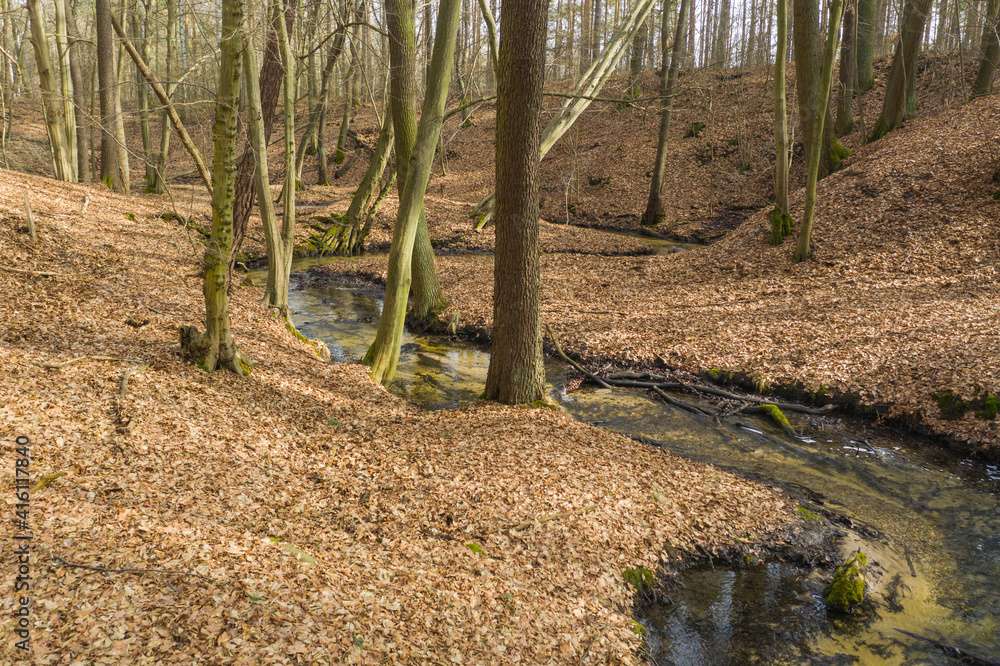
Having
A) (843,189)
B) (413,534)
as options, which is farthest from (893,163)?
(413,534)

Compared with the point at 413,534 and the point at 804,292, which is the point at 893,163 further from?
the point at 413,534

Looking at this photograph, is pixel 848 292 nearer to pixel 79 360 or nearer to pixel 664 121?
pixel 664 121

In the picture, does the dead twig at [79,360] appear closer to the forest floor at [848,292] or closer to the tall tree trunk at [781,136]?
the forest floor at [848,292]

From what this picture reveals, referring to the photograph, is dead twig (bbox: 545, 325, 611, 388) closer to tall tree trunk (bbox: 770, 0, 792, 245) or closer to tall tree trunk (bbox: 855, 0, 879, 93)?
tall tree trunk (bbox: 770, 0, 792, 245)

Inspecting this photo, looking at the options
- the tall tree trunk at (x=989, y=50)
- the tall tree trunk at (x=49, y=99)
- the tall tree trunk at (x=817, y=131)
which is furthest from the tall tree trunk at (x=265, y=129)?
the tall tree trunk at (x=989, y=50)

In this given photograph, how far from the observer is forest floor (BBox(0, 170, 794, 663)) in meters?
3.83

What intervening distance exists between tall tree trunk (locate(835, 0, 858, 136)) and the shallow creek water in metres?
16.6

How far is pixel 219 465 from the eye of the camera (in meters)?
5.64

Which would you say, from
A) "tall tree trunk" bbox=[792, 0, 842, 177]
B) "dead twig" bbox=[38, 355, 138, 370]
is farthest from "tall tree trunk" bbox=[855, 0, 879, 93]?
"dead twig" bbox=[38, 355, 138, 370]

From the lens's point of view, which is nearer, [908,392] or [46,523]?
[46,523]

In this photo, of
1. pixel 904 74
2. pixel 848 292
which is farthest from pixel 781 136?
pixel 904 74

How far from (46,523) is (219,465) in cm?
157

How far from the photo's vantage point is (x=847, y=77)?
21.9 metres
